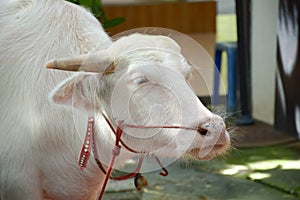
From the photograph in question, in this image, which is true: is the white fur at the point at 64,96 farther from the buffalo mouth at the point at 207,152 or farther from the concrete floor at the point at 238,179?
the concrete floor at the point at 238,179

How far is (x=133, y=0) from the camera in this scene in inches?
363

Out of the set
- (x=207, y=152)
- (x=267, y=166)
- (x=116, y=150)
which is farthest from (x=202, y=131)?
(x=267, y=166)

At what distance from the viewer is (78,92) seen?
3.66 m

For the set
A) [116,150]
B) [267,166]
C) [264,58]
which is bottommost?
[267,166]

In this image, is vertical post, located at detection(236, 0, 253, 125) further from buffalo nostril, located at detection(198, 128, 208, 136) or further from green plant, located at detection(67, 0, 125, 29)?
buffalo nostril, located at detection(198, 128, 208, 136)

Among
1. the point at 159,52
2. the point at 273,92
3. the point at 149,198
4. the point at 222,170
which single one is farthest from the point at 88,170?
the point at 273,92

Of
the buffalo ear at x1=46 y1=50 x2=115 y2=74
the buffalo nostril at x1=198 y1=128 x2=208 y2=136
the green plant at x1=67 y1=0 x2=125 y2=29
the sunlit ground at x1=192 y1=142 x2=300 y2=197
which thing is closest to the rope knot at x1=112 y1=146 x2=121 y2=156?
the buffalo ear at x1=46 y1=50 x2=115 y2=74

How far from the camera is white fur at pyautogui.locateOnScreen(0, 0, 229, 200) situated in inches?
137

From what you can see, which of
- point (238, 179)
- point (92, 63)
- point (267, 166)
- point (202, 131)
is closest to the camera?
point (202, 131)

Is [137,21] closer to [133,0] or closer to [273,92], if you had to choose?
[133,0]

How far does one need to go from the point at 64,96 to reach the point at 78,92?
0.07m

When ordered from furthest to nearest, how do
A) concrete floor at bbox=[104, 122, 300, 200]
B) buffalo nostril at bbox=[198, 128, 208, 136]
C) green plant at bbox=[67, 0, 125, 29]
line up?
concrete floor at bbox=[104, 122, 300, 200], green plant at bbox=[67, 0, 125, 29], buffalo nostril at bbox=[198, 128, 208, 136]

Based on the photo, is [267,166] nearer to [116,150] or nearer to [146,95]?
[116,150]

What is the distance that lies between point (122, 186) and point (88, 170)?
2.73 m
